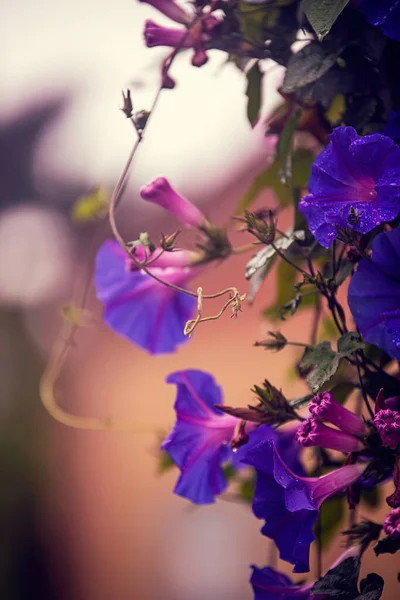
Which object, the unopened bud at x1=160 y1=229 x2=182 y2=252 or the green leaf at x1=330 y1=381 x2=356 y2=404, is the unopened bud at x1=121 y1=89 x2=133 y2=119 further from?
the green leaf at x1=330 y1=381 x2=356 y2=404

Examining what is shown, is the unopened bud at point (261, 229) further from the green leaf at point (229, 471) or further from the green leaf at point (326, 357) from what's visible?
the green leaf at point (229, 471)

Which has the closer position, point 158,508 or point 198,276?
point 198,276

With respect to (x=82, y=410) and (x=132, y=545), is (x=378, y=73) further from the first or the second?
(x=82, y=410)

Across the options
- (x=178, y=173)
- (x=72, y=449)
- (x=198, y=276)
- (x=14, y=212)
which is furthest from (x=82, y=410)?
(x=198, y=276)

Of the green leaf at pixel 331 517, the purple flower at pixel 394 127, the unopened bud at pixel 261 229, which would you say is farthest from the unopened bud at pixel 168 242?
the green leaf at pixel 331 517

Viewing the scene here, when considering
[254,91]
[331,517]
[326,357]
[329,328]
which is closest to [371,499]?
[331,517]
